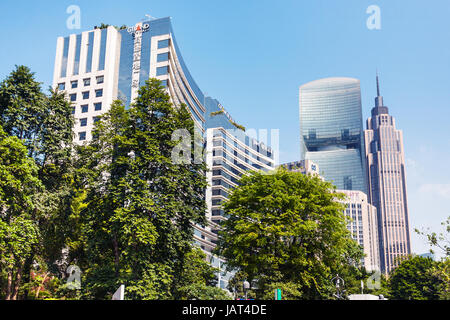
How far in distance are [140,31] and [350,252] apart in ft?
283

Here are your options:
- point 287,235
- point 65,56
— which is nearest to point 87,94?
point 65,56

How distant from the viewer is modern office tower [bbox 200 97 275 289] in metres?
142

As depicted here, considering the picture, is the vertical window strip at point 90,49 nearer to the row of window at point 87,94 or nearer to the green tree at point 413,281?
the row of window at point 87,94

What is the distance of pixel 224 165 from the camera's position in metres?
153

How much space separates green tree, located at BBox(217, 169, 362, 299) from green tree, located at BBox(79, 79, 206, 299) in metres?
4.80

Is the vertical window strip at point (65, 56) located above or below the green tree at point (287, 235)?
above

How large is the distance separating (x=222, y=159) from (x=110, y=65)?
178ft

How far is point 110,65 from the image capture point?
11225 cm

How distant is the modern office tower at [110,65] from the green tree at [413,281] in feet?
219

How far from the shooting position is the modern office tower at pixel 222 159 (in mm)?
141500

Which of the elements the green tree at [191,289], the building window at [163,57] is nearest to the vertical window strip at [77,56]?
the building window at [163,57]

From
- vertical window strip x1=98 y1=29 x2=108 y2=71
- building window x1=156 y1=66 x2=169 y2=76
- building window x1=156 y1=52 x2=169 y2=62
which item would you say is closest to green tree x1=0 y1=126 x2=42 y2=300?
building window x1=156 y1=66 x2=169 y2=76

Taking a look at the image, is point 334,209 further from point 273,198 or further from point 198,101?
point 198,101
